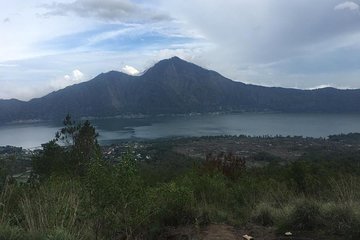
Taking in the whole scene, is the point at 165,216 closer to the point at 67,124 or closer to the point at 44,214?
the point at 44,214

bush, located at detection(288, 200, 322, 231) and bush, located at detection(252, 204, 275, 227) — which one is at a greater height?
bush, located at detection(288, 200, 322, 231)

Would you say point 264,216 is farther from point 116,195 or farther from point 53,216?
point 53,216

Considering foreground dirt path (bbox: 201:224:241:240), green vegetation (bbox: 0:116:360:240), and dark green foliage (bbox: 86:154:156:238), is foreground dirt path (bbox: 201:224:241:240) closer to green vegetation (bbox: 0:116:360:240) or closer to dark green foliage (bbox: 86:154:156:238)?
green vegetation (bbox: 0:116:360:240)

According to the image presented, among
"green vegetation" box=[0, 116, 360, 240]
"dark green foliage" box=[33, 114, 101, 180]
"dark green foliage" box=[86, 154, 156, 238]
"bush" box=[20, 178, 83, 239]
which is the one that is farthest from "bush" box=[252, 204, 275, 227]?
"dark green foliage" box=[33, 114, 101, 180]

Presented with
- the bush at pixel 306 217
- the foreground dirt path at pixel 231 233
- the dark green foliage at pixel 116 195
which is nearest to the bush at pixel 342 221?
the bush at pixel 306 217

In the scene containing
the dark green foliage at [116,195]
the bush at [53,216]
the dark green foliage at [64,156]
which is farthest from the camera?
the dark green foliage at [64,156]

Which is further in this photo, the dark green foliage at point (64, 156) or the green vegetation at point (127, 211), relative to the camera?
the dark green foliage at point (64, 156)

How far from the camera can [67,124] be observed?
3784 cm

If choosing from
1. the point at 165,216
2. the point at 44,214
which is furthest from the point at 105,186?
the point at 165,216

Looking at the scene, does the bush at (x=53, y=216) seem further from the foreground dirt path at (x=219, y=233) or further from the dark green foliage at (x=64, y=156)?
the dark green foliage at (x=64, y=156)

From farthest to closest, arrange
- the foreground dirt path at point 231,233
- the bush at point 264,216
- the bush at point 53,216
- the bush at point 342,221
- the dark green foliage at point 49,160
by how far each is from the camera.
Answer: the dark green foliage at point 49,160, the bush at point 264,216, the foreground dirt path at point 231,233, the bush at point 342,221, the bush at point 53,216

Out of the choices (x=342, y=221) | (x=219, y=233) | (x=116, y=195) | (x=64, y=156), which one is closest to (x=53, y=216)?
(x=116, y=195)

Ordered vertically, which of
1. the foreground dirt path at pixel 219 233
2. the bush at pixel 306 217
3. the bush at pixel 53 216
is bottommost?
the foreground dirt path at pixel 219 233

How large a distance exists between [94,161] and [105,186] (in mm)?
409
